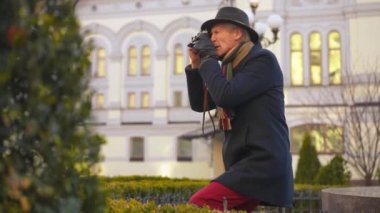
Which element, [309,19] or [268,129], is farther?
[309,19]

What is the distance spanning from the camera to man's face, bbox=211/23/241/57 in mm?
3537

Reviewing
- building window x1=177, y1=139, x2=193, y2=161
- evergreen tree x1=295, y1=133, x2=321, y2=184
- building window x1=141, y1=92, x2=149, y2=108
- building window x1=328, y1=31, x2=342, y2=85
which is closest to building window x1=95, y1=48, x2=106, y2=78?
building window x1=141, y1=92, x2=149, y2=108

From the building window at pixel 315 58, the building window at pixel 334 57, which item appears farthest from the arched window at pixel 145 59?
the building window at pixel 334 57

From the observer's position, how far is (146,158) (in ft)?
95.8

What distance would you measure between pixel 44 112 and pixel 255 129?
1.81 m

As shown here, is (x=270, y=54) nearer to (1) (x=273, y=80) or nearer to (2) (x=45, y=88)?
(1) (x=273, y=80)

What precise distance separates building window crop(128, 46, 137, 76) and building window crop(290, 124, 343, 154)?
900 centimetres

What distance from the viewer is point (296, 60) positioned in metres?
26.8

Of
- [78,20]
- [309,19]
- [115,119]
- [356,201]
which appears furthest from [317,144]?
[78,20]

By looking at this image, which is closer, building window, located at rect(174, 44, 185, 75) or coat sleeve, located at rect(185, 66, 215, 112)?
coat sleeve, located at rect(185, 66, 215, 112)

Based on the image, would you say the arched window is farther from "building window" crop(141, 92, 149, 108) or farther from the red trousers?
the red trousers

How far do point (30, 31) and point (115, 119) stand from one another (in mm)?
28350

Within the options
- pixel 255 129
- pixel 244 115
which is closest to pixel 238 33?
pixel 244 115

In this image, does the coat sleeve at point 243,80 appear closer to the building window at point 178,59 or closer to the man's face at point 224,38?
the man's face at point 224,38
